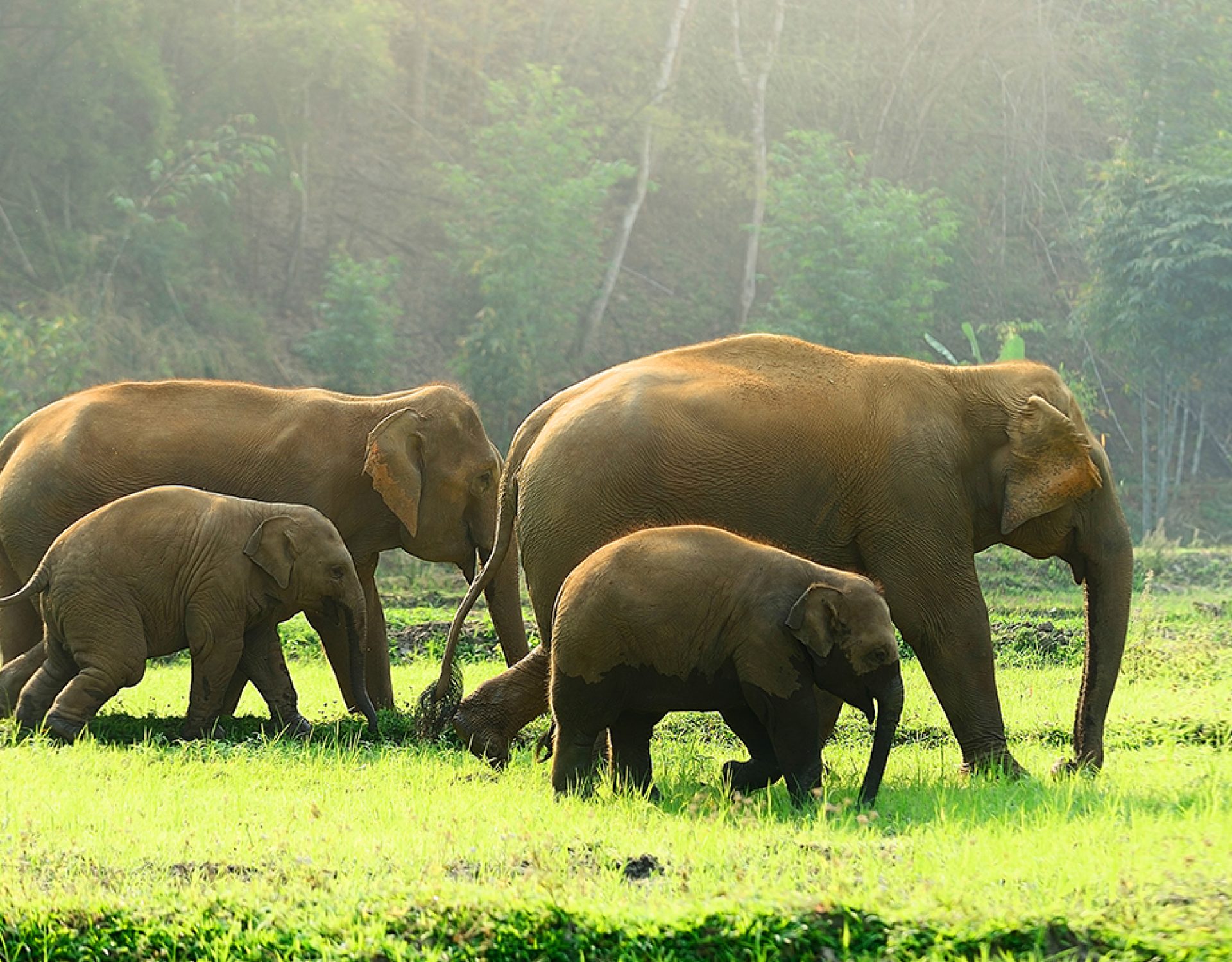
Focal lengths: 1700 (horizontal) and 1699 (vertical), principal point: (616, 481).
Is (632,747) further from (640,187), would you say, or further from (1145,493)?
(640,187)

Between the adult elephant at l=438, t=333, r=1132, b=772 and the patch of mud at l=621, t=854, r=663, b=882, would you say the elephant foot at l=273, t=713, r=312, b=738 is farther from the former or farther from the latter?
the patch of mud at l=621, t=854, r=663, b=882

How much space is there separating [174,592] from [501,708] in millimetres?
2094

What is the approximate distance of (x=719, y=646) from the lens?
6934mm

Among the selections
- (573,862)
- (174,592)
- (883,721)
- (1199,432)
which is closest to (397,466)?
(174,592)

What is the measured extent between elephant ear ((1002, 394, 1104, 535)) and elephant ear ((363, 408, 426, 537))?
3.95 m

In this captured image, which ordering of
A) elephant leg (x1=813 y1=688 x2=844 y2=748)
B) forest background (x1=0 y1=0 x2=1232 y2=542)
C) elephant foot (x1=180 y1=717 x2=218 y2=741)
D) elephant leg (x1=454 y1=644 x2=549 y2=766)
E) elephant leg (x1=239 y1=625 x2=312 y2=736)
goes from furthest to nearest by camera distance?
forest background (x1=0 y1=0 x2=1232 y2=542) < elephant leg (x1=239 y1=625 x2=312 y2=736) < elephant foot (x1=180 y1=717 x2=218 y2=741) < elephant leg (x1=454 y1=644 x2=549 y2=766) < elephant leg (x1=813 y1=688 x2=844 y2=748)

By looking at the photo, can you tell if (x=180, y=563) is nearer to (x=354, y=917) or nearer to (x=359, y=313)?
(x=354, y=917)

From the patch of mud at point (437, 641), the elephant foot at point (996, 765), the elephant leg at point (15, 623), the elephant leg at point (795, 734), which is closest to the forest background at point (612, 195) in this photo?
the patch of mud at point (437, 641)

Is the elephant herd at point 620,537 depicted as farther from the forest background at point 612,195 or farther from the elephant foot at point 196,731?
the forest background at point 612,195

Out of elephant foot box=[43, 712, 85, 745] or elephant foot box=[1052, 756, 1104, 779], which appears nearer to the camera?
elephant foot box=[1052, 756, 1104, 779]

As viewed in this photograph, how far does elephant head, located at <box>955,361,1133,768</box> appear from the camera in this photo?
8.30 meters

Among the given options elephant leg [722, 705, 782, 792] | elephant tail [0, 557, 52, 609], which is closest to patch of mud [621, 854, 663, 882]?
elephant leg [722, 705, 782, 792]

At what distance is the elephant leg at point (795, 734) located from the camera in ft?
22.5

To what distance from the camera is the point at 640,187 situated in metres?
38.0
